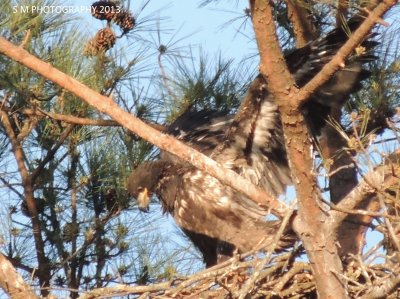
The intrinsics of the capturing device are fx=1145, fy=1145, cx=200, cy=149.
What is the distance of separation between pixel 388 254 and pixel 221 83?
1744 mm

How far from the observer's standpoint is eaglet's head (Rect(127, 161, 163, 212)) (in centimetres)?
551

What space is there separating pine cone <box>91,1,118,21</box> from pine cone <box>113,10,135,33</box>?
0.04 m

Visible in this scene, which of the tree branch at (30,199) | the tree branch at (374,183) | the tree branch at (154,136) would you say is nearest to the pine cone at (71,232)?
the tree branch at (30,199)

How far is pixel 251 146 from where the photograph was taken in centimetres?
530

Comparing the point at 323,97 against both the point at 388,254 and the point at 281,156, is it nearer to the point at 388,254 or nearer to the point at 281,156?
the point at 281,156

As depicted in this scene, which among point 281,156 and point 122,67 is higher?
point 122,67

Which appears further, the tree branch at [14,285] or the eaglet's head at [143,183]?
the eaglet's head at [143,183]

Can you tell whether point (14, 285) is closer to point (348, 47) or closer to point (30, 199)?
point (30, 199)

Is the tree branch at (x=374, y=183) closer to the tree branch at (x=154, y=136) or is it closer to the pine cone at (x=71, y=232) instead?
the tree branch at (x=154, y=136)

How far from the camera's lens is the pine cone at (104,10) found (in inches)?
→ 203

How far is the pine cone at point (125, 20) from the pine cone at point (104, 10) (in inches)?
1.4

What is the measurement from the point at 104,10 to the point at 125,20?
120 millimetres

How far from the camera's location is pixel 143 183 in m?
5.52

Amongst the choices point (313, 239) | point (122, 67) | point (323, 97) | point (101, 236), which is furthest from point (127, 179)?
point (313, 239)
